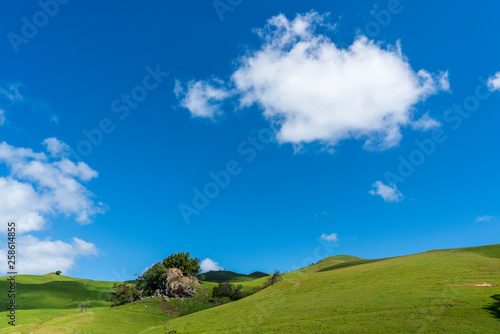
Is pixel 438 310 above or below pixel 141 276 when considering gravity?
below

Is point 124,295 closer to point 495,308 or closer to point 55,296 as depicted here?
point 55,296

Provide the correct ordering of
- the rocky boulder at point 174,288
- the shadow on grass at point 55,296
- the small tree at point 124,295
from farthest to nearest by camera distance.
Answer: the shadow on grass at point 55,296 < the rocky boulder at point 174,288 < the small tree at point 124,295

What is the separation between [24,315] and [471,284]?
108162mm

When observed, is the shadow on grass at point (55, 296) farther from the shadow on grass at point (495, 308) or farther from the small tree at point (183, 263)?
the shadow on grass at point (495, 308)

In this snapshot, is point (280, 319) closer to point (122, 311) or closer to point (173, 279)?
point (122, 311)

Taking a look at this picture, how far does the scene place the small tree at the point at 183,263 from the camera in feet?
436

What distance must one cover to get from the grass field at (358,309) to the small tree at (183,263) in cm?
4291

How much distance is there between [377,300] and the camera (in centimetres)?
5016

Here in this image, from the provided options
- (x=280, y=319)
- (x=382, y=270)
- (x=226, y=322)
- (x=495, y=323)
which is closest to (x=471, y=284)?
(x=495, y=323)

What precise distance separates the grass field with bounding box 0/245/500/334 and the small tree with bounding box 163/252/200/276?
42.9 metres

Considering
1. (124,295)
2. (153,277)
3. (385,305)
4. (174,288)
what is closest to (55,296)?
(124,295)

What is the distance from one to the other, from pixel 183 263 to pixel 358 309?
10521 centimetres

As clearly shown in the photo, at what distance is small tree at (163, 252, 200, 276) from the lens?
133m

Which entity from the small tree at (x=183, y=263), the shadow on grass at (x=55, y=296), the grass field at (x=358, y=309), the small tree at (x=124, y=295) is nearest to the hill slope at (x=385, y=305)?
the grass field at (x=358, y=309)
